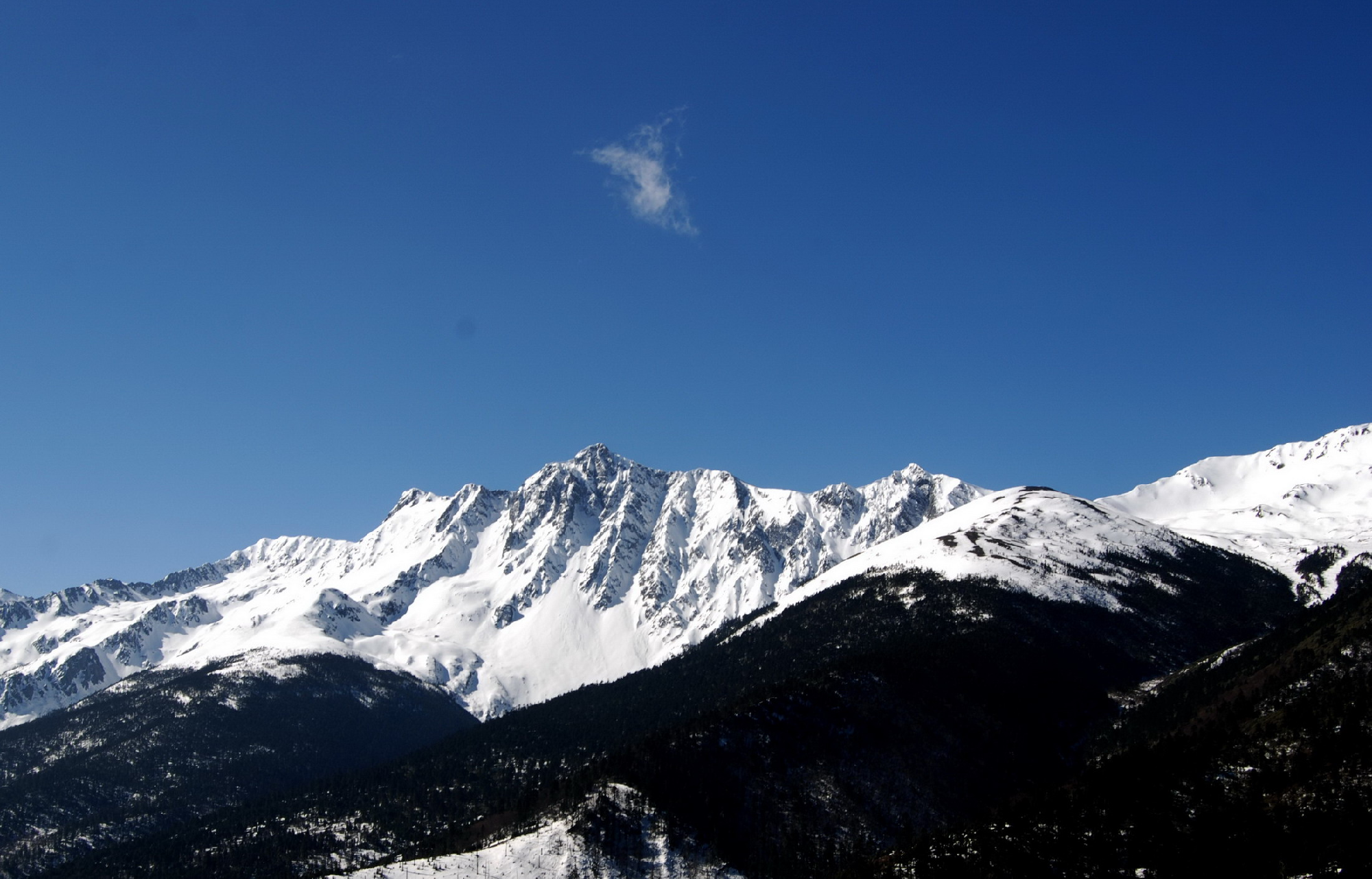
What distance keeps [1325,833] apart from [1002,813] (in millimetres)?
46980

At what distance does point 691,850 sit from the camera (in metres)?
185

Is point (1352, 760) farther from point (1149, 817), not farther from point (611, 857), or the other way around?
point (611, 857)

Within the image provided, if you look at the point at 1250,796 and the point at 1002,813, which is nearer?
the point at 1250,796

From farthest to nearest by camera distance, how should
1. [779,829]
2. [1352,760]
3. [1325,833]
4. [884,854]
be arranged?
[779,829], [884,854], [1352,760], [1325,833]

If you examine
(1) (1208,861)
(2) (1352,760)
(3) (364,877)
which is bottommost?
(1) (1208,861)

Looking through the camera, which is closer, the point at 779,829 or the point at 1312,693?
the point at 1312,693

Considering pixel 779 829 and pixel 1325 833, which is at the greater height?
pixel 779 829

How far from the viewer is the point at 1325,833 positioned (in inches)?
5595

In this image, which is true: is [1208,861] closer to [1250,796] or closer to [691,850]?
[1250,796]

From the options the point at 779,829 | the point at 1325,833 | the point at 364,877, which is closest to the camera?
the point at 1325,833

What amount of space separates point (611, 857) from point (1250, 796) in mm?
102361

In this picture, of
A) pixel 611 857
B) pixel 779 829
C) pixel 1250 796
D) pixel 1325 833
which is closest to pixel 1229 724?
pixel 1250 796

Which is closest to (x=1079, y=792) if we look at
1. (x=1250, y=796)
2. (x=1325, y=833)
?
(x=1250, y=796)

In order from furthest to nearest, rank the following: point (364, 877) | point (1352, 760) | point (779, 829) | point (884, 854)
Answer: point (779, 829), point (884, 854), point (364, 877), point (1352, 760)
